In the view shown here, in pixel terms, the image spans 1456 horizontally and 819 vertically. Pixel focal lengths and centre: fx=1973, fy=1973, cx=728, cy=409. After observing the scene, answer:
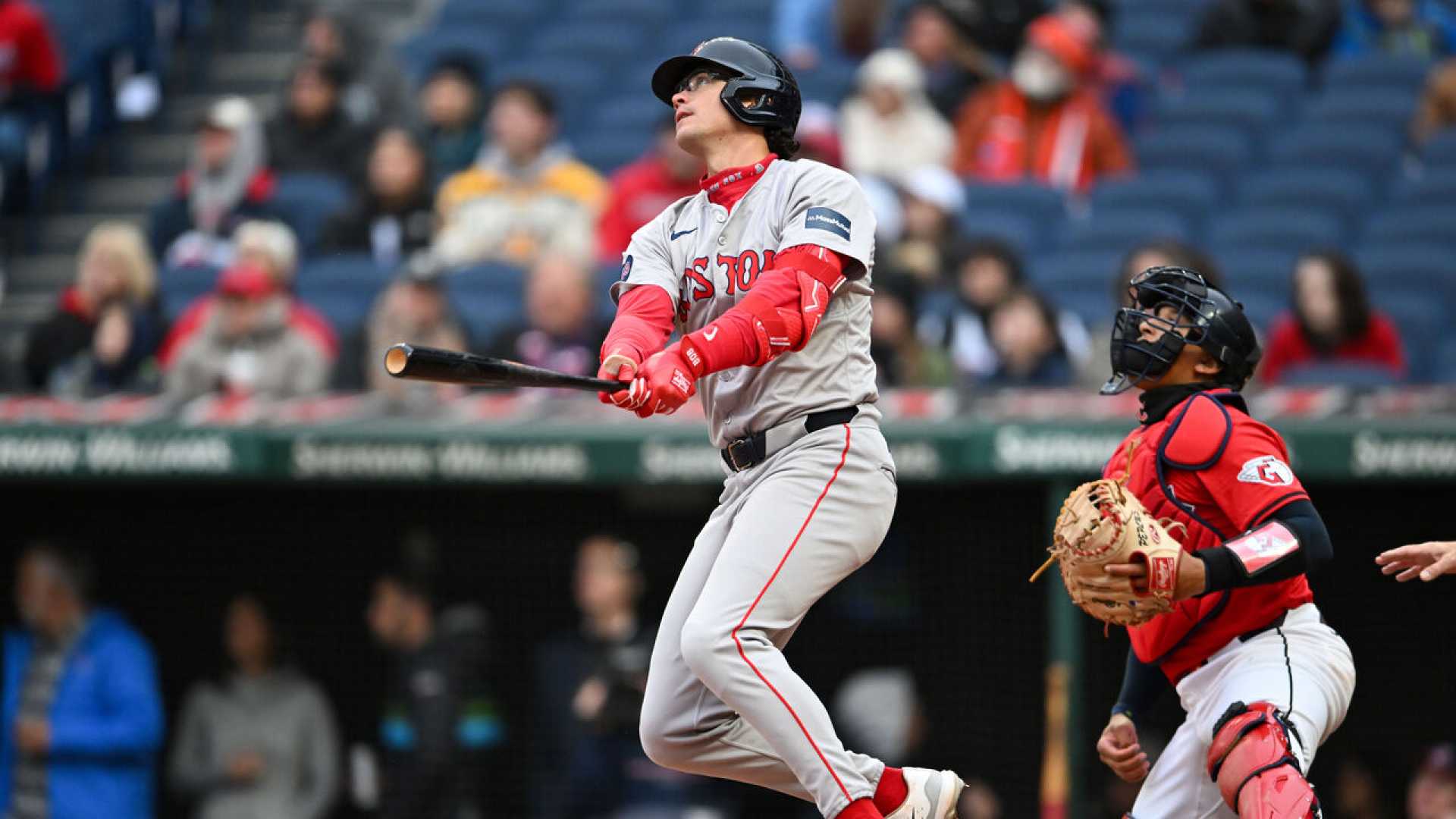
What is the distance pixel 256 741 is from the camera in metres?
7.28

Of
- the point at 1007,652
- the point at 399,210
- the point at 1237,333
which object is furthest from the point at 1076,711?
the point at 399,210

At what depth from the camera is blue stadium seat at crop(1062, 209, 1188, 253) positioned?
8172 mm

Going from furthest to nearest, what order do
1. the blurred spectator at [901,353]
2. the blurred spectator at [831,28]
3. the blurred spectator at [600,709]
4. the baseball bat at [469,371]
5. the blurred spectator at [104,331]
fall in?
1. the blurred spectator at [831,28]
2. the blurred spectator at [104,331]
3. the blurred spectator at [901,353]
4. the blurred spectator at [600,709]
5. the baseball bat at [469,371]

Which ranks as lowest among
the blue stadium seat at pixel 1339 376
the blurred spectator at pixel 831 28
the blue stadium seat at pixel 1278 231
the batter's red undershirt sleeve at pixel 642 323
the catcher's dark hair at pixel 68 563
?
the catcher's dark hair at pixel 68 563

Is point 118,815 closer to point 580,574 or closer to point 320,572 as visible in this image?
point 320,572

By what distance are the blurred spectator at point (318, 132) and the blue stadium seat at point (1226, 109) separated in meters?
3.82

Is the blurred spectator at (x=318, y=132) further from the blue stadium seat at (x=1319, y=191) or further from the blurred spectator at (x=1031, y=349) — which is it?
the blue stadium seat at (x=1319, y=191)

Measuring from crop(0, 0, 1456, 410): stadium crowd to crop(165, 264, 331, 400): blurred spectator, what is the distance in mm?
11

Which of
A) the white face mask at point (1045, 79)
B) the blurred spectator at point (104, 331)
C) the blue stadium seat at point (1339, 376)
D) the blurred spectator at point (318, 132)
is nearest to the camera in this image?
the blue stadium seat at point (1339, 376)

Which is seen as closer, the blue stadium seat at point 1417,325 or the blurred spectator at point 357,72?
the blue stadium seat at point 1417,325

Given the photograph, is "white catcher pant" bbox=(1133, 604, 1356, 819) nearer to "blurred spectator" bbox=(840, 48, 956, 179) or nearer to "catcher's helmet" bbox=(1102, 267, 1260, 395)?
"catcher's helmet" bbox=(1102, 267, 1260, 395)

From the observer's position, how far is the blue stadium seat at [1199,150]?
29.1ft

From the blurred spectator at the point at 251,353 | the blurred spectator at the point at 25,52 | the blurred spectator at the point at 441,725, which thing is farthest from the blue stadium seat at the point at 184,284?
the blurred spectator at the point at 441,725

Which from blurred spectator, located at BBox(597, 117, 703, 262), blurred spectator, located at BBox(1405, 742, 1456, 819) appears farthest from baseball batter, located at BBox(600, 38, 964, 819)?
blurred spectator, located at BBox(597, 117, 703, 262)
